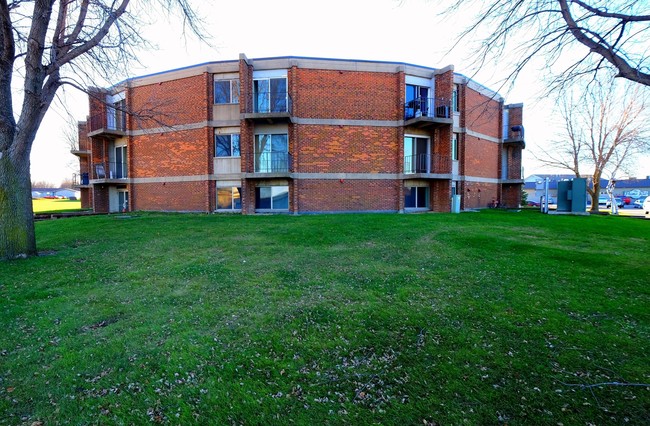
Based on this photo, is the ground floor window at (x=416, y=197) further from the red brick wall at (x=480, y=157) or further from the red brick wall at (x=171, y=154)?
the red brick wall at (x=171, y=154)

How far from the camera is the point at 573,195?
21.5m

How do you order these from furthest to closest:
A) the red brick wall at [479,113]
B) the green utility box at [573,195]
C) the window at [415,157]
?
the green utility box at [573,195]
the red brick wall at [479,113]
the window at [415,157]

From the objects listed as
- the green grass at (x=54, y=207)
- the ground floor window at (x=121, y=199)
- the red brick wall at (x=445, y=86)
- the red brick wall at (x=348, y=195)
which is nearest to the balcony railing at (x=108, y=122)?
the ground floor window at (x=121, y=199)

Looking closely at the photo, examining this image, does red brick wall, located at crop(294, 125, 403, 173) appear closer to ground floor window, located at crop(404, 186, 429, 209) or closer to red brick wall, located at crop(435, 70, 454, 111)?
ground floor window, located at crop(404, 186, 429, 209)

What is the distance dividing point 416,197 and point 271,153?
9.09 meters

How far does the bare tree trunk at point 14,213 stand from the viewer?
8.11m

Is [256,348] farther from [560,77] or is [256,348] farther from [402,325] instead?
[560,77]

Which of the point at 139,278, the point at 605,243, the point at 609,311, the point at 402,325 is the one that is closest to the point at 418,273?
the point at 402,325

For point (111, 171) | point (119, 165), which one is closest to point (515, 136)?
point (119, 165)

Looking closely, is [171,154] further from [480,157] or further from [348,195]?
[480,157]

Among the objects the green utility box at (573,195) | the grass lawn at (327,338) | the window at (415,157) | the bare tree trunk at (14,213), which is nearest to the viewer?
the grass lawn at (327,338)

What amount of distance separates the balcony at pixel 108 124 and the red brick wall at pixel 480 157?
880 inches

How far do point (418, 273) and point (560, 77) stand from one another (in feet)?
16.1

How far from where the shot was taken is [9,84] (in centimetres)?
816
